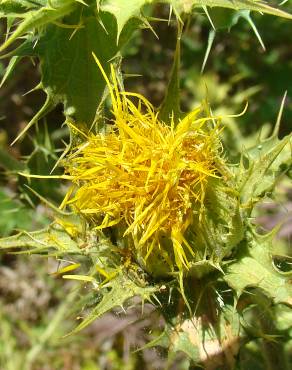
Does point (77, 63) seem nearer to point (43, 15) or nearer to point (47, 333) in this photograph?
point (43, 15)

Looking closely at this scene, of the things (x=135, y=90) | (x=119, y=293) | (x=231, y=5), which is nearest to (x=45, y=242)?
(x=119, y=293)

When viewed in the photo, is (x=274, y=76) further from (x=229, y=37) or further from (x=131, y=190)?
(x=131, y=190)

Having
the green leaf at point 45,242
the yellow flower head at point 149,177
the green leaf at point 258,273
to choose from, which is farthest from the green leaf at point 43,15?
the green leaf at point 258,273

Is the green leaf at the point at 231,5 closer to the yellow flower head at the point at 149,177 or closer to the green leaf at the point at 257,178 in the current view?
the yellow flower head at the point at 149,177

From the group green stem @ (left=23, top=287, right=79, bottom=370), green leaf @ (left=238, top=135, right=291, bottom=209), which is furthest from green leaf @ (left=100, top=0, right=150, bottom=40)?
green stem @ (left=23, top=287, right=79, bottom=370)

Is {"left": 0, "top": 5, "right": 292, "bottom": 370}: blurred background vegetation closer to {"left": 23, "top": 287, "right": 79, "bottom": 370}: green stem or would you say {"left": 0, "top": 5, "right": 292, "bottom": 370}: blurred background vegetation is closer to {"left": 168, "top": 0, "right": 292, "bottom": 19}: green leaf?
{"left": 23, "top": 287, "right": 79, "bottom": 370}: green stem

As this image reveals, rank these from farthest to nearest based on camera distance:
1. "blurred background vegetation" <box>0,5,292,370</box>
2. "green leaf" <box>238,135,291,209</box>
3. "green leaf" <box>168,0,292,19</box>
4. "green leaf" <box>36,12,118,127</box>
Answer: "blurred background vegetation" <box>0,5,292,370</box> < "green leaf" <box>36,12,118,127</box> < "green leaf" <box>238,135,291,209</box> < "green leaf" <box>168,0,292,19</box>

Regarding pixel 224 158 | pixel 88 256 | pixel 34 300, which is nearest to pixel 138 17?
pixel 224 158
